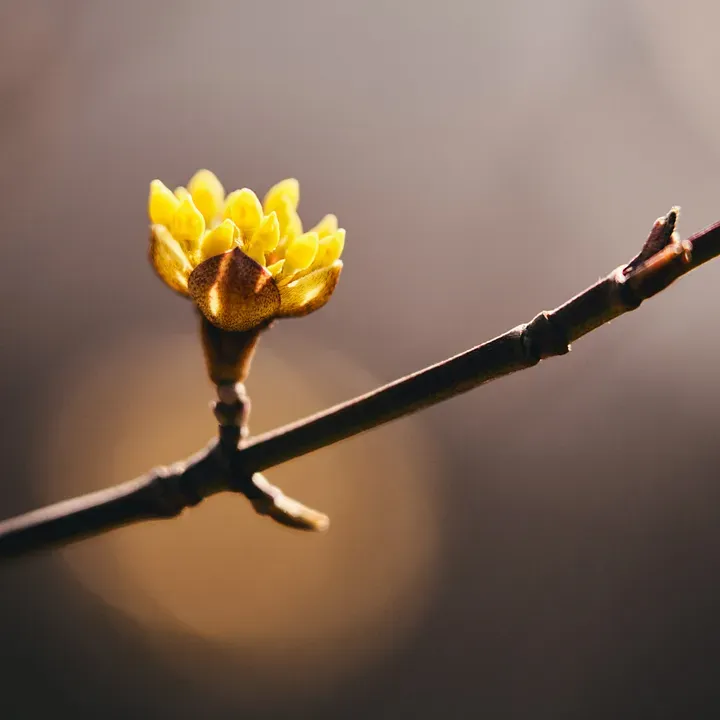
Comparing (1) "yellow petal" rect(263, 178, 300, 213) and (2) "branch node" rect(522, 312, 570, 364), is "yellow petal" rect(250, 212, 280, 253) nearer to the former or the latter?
(1) "yellow petal" rect(263, 178, 300, 213)

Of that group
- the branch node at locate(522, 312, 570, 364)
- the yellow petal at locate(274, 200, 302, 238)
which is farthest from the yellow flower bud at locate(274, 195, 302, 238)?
the branch node at locate(522, 312, 570, 364)

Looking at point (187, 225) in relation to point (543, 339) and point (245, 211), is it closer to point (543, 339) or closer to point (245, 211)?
point (245, 211)

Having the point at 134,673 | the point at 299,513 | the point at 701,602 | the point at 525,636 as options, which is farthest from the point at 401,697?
the point at 299,513

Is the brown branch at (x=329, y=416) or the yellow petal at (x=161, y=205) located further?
the yellow petal at (x=161, y=205)

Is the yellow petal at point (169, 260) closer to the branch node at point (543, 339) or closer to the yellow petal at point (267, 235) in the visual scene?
the yellow petal at point (267, 235)

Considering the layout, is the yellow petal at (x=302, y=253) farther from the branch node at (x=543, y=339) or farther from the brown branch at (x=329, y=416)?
the branch node at (x=543, y=339)

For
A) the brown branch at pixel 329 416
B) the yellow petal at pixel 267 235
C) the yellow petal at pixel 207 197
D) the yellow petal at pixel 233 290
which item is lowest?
the brown branch at pixel 329 416

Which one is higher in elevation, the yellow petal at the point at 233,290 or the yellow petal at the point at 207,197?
the yellow petal at the point at 207,197

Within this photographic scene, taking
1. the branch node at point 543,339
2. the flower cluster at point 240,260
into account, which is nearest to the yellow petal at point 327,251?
the flower cluster at point 240,260
